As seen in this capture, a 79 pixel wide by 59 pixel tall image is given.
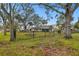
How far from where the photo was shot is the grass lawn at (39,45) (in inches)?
100

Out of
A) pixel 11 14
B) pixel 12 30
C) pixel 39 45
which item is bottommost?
pixel 39 45

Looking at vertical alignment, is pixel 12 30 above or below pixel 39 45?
above

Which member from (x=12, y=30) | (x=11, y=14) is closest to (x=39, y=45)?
(x=12, y=30)

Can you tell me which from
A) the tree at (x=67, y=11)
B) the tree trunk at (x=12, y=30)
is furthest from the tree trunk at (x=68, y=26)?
the tree trunk at (x=12, y=30)

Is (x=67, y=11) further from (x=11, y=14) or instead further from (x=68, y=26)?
(x=11, y=14)

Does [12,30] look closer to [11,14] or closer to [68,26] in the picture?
[11,14]

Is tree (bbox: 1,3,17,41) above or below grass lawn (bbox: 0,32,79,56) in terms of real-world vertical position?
above

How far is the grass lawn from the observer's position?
8.36 ft

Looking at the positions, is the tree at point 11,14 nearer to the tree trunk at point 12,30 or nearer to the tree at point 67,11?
the tree trunk at point 12,30

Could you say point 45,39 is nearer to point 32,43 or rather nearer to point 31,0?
point 32,43

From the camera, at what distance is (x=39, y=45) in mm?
2580

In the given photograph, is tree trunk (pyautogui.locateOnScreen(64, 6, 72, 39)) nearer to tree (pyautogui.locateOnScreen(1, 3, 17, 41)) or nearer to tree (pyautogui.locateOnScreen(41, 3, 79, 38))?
tree (pyautogui.locateOnScreen(41, 3, 79, 38))

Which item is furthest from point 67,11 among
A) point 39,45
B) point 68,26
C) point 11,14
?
point 11,14

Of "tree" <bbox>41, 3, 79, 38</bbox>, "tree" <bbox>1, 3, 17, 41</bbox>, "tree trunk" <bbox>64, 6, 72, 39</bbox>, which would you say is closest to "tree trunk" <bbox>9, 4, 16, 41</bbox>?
"tree" <bbox>1, 3, 17, 41</bbox>
